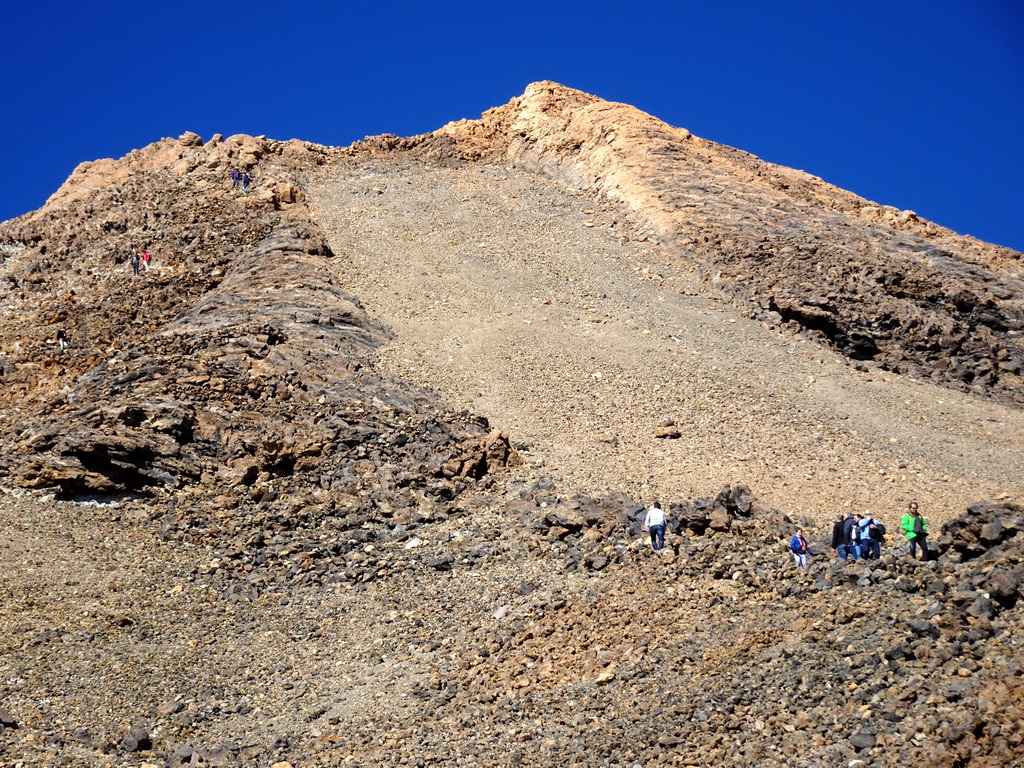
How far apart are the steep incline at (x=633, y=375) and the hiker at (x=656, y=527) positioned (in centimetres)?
325

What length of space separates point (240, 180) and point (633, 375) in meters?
18.9

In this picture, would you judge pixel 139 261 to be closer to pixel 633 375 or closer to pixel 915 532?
pixel 633 375

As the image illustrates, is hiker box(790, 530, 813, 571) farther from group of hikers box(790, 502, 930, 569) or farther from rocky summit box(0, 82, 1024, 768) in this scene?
rocky summit box(0, 82, 1024, 768)

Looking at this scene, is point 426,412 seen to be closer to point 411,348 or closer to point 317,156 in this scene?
point 411,348

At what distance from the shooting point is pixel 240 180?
129ft

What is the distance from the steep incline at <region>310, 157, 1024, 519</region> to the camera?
22188mm

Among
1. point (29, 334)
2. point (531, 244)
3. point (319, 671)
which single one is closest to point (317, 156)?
point (531, 244)

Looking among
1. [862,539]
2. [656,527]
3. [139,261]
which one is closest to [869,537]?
[862,539]

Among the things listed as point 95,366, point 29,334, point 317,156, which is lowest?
point 95,366

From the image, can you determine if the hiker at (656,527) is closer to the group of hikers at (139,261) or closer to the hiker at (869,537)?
the hiker at (869,537)

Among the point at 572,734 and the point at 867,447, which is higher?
the point at 867,447

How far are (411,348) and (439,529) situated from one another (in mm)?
7966

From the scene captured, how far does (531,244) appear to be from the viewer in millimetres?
35281

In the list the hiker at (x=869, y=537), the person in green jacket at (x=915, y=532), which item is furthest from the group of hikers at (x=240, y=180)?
the person in green jacket at (x=915, y=532)
